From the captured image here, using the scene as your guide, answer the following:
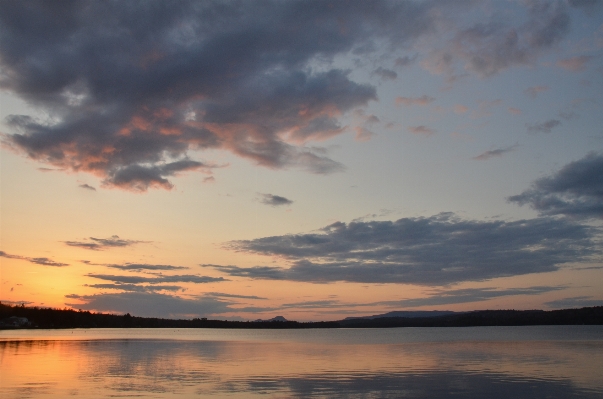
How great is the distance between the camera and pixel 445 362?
5266 centimetres

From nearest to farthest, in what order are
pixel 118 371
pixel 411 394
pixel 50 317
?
pixel 411 394 → pixel 118 371 → pixel 50 317

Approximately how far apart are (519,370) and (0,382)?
40475 mm

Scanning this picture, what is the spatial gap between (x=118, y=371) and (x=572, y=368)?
3950cm

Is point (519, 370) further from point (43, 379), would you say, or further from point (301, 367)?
point (43, 379)

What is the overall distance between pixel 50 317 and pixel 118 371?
7064 inches

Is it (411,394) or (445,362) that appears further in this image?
(445,362)

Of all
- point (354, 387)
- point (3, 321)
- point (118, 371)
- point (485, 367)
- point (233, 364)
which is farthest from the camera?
point (3, 321)

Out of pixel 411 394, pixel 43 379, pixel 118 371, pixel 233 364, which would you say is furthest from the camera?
pixel 233 364

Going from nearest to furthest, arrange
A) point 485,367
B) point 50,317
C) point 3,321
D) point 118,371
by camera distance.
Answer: point 118,371
point 485,367
point 3,321
point 50,317

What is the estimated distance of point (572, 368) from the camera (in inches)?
1789

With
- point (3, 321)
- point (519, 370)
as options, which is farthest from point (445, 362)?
point (3, 321)

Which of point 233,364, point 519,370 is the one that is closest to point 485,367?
point 519,370

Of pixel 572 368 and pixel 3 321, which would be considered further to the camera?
pixel 3 321

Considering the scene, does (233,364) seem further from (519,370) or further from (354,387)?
(519,370)
